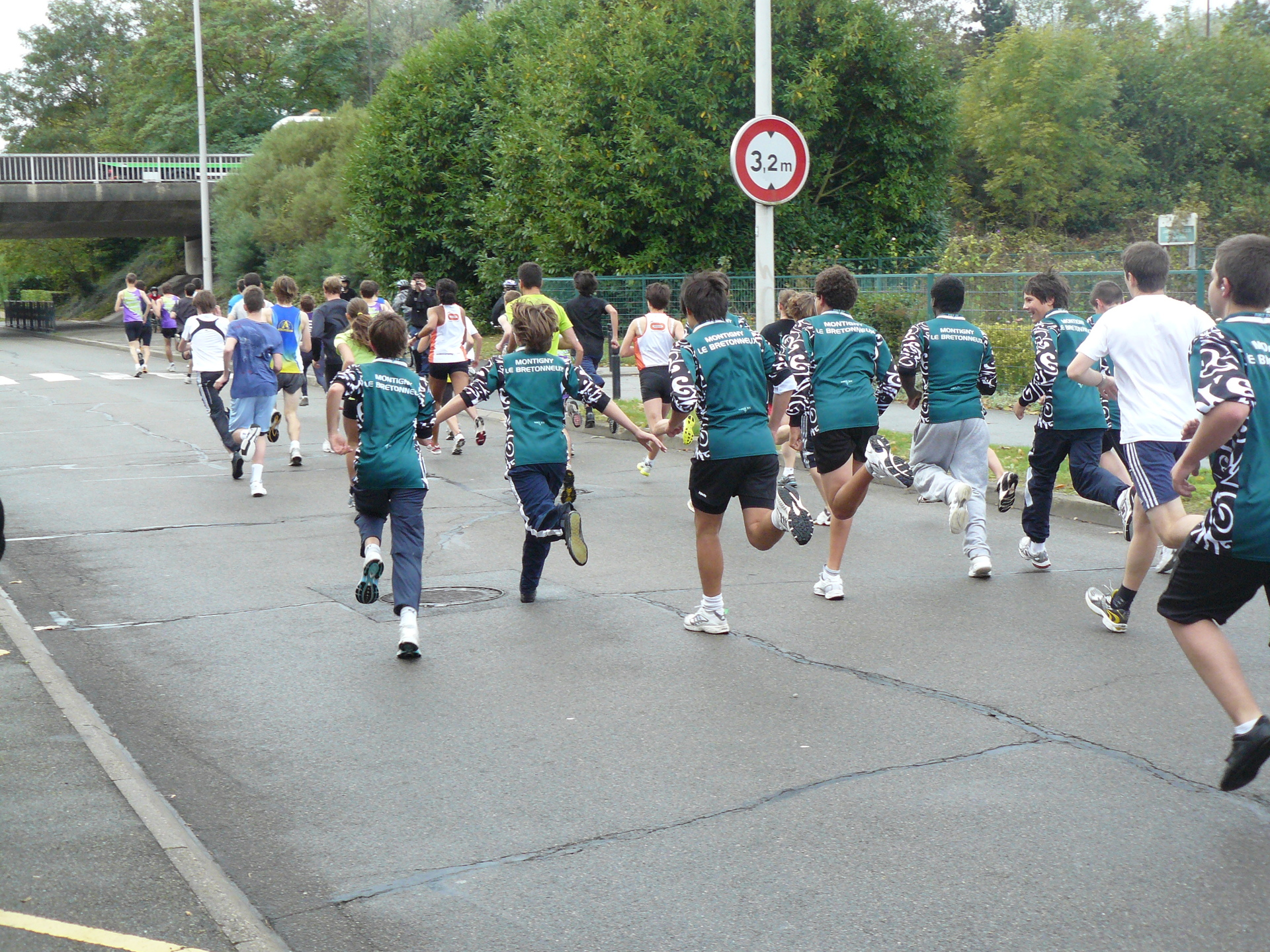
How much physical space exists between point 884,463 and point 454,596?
2553 mm

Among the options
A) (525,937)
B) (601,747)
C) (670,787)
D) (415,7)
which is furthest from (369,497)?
(415,7)

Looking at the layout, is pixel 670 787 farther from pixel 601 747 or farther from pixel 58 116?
pixel 58 116

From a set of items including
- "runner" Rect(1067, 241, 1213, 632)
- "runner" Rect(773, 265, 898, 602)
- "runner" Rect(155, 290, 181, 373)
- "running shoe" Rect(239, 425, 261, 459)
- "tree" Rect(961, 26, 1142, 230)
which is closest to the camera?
"runner" Rect(1067, 241, 1213, 632)

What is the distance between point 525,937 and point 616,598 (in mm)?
4191

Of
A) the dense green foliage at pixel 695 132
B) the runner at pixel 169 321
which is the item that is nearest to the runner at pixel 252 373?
the dense green foliage at pixel 695 132

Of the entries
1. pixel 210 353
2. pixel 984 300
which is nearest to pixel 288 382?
pixel 210 353

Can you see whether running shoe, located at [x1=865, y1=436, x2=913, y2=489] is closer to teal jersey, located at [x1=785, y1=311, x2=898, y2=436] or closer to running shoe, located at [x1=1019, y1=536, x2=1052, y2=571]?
teal jersey, located at [x1=785, y1=311, x2=898, y2=436]

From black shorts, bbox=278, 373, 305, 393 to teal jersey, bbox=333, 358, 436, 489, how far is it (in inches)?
287

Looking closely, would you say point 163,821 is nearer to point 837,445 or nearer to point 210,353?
point 837,445

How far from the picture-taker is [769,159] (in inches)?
523

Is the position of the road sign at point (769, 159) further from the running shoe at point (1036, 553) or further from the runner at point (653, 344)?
the running shoe at point (1036, 553)

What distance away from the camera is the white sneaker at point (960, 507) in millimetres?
7781

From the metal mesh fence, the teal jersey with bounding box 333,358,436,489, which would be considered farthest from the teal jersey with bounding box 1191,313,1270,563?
the metal mesh fence

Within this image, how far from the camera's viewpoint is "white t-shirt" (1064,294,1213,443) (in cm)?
649
